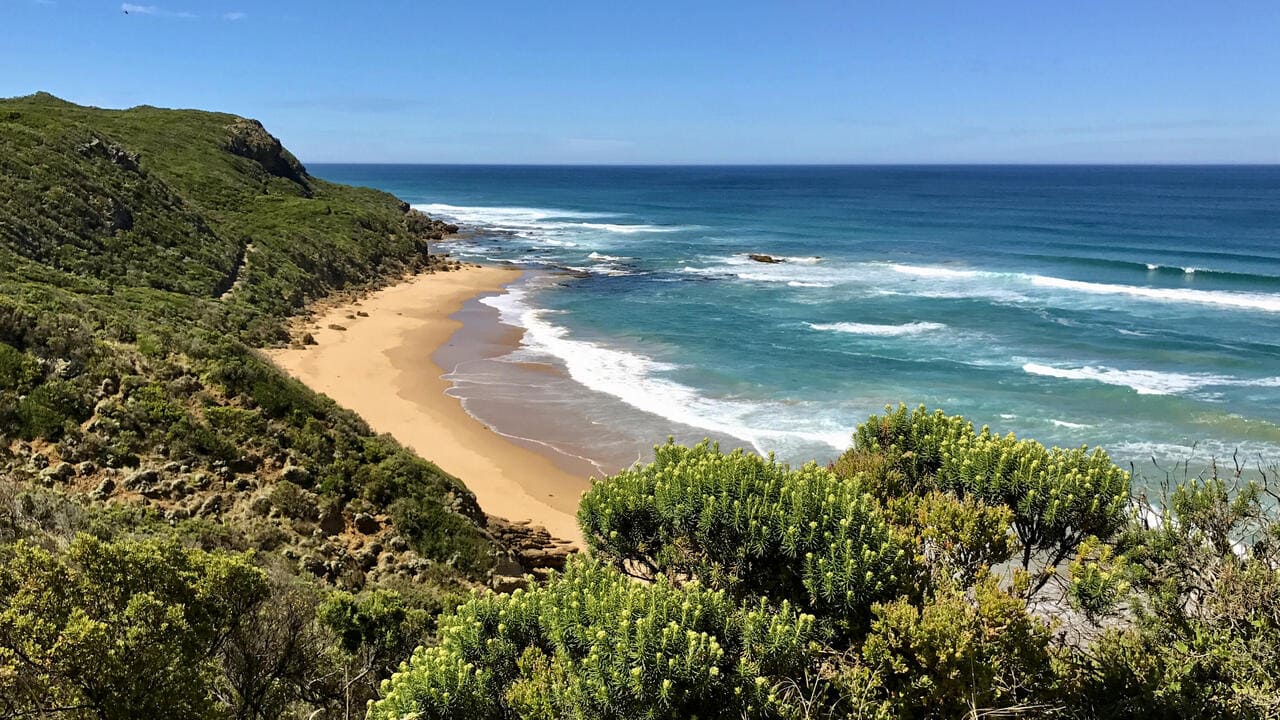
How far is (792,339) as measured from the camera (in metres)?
35.6

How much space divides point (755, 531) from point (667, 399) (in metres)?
19.1

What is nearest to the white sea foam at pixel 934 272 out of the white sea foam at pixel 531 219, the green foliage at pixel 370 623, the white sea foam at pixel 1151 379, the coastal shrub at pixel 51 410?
the white sea foam at pixel 1151 379

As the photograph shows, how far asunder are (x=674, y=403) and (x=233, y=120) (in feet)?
210

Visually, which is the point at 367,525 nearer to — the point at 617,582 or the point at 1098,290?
the point at 617,582

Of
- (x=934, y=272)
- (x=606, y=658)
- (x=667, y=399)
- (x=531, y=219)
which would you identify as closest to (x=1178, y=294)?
(x=934, y=272)

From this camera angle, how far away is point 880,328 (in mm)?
37750

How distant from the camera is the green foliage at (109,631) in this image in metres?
5.21

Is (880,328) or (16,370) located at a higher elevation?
(16,370)

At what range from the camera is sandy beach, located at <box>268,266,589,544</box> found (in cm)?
1945

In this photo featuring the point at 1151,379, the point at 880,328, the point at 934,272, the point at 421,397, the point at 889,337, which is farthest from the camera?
the point at 934,272

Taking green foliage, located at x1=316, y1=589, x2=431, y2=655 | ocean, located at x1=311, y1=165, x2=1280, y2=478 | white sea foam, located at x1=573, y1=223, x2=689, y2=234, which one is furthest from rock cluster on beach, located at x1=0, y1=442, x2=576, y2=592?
white sea foam, located at x1=573, y1=223, x2=689, y2=234

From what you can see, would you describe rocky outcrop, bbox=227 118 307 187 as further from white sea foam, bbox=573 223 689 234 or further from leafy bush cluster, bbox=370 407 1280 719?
leafy bush cluster, bbox=370 407 1280 719

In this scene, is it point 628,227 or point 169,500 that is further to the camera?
point 628,227

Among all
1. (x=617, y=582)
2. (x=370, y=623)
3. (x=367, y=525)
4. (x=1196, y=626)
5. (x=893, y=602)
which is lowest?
(x=367, y=525)
